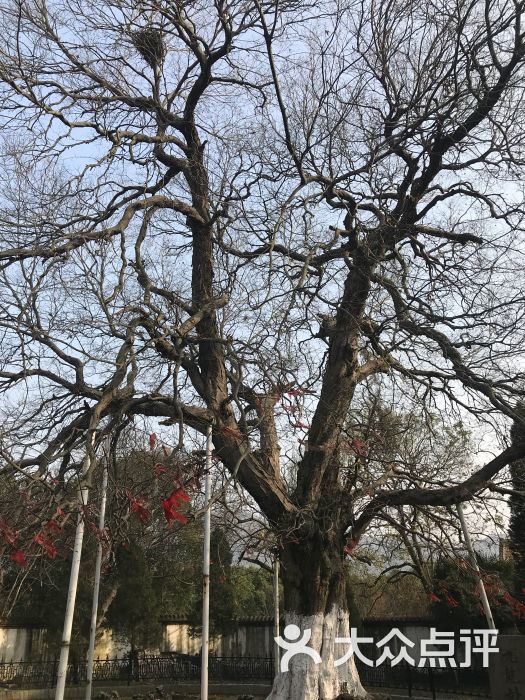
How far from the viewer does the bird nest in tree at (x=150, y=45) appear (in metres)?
7.60

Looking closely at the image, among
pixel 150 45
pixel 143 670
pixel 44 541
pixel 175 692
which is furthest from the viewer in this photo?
pixel 143 670

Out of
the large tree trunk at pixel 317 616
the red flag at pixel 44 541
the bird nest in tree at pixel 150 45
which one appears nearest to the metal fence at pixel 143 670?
the large tree trunk at pixel 317 616

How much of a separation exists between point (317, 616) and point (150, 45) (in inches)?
268

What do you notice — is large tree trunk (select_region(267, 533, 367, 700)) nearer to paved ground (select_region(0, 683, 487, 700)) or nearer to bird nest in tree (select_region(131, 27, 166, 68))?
bird nest in tree (select_region(131, 27, 166, 68))

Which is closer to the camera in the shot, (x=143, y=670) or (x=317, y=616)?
(x=317, y=616)

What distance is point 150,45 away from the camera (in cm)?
791

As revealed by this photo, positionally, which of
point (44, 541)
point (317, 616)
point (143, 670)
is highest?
point (44, 541)

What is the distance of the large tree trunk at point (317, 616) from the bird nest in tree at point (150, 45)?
5.93m

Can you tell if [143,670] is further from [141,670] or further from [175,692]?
[175,692]

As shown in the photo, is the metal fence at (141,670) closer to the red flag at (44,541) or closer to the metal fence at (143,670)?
the metal fence at (143,670)

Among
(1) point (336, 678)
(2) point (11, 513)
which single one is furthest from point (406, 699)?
(2) point (11, 513)

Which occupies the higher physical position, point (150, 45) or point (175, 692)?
point (150, 45)

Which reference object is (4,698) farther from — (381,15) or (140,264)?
(381,15)

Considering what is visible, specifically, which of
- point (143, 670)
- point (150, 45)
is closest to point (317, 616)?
point (150, 45)
